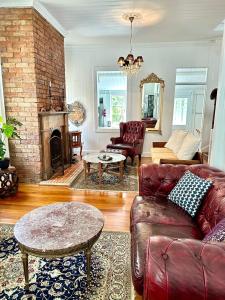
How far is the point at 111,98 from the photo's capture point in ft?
19.8

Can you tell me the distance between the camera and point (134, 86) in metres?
5.84

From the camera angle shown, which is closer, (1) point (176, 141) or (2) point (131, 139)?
(1) point (176, 141)

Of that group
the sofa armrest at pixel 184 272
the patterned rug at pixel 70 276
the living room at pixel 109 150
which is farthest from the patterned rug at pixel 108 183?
the sofa armrest at pixel 184 272

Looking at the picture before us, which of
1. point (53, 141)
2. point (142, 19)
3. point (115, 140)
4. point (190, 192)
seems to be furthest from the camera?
point (115, 140)

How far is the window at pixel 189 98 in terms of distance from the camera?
5.88 m

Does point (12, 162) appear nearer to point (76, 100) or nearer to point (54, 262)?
point (54, 262)

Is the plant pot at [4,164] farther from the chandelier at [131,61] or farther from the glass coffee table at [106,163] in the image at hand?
the chandelier at [131,61]

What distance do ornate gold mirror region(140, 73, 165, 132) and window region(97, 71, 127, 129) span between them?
538mm

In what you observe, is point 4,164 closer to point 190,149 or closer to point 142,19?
point 190,149

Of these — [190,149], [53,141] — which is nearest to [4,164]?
[53,141]

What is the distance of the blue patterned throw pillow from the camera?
1.84 m

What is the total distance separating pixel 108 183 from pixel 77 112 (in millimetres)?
2973

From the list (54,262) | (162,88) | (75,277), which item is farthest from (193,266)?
(162,88)

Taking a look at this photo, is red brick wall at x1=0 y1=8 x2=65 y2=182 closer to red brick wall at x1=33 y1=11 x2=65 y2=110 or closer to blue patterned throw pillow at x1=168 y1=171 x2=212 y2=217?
red brick wall at x1=33 y1=11 x2=65 y2=110
